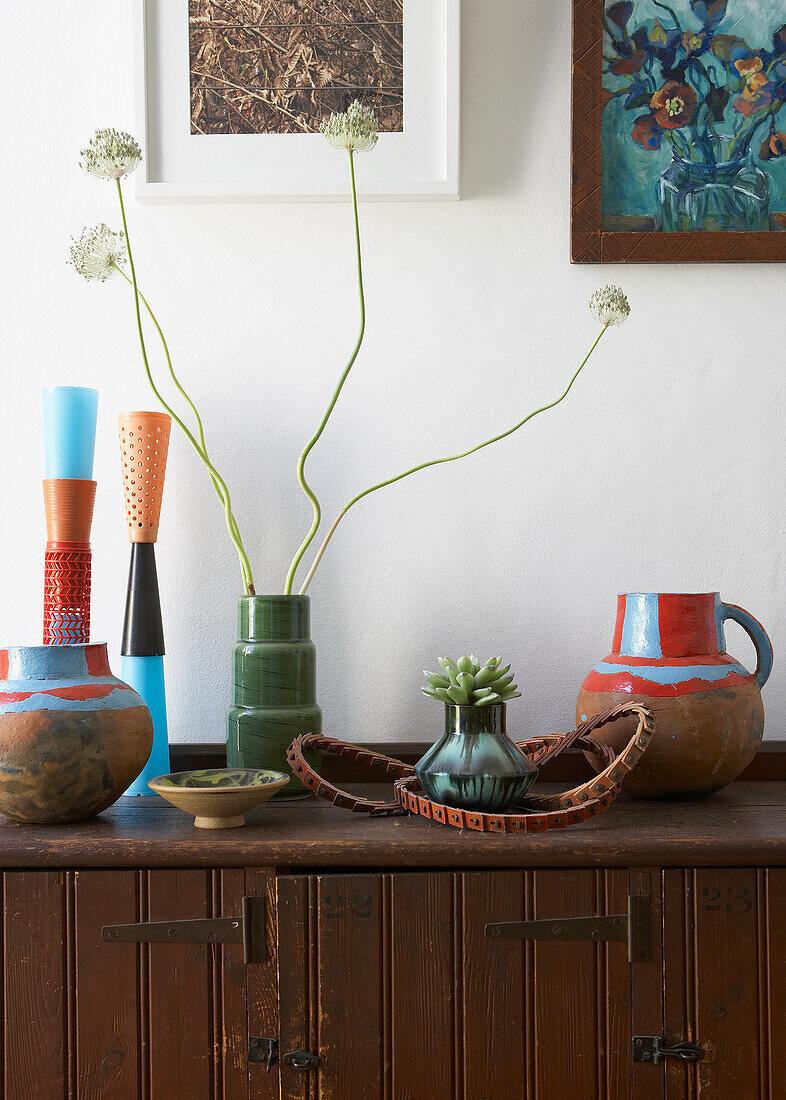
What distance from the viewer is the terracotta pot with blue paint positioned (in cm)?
81

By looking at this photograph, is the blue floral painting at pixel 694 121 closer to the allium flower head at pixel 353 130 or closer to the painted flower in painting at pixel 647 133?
the painted flower in painting at pixel 647 133

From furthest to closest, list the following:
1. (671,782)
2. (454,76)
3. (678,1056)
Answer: (454,76)
(671,782)
(678,1056)

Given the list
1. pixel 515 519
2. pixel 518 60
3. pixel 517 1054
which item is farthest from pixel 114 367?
pixel 517 1054

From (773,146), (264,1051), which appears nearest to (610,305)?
(773,146)

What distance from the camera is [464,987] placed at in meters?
0.76

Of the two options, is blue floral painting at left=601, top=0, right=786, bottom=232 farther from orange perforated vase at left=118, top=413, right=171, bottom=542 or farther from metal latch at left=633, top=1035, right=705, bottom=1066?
metal latch at left=633, top=1035, right=705, bottom=1066

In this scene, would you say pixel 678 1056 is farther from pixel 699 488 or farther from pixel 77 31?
pixel 77 31

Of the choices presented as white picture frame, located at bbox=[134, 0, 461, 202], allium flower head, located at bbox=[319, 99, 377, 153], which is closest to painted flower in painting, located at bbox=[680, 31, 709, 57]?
white picture frame, located at bbox=[134, 0, 461, 202]

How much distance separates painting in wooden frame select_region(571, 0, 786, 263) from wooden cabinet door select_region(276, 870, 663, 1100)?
0.82 m

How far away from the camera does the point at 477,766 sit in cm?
82

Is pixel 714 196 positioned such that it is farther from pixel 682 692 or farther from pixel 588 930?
pixel 588 930

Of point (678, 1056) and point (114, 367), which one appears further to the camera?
point (114, 367)

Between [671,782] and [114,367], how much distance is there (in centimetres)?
85

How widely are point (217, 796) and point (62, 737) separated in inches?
6.3
